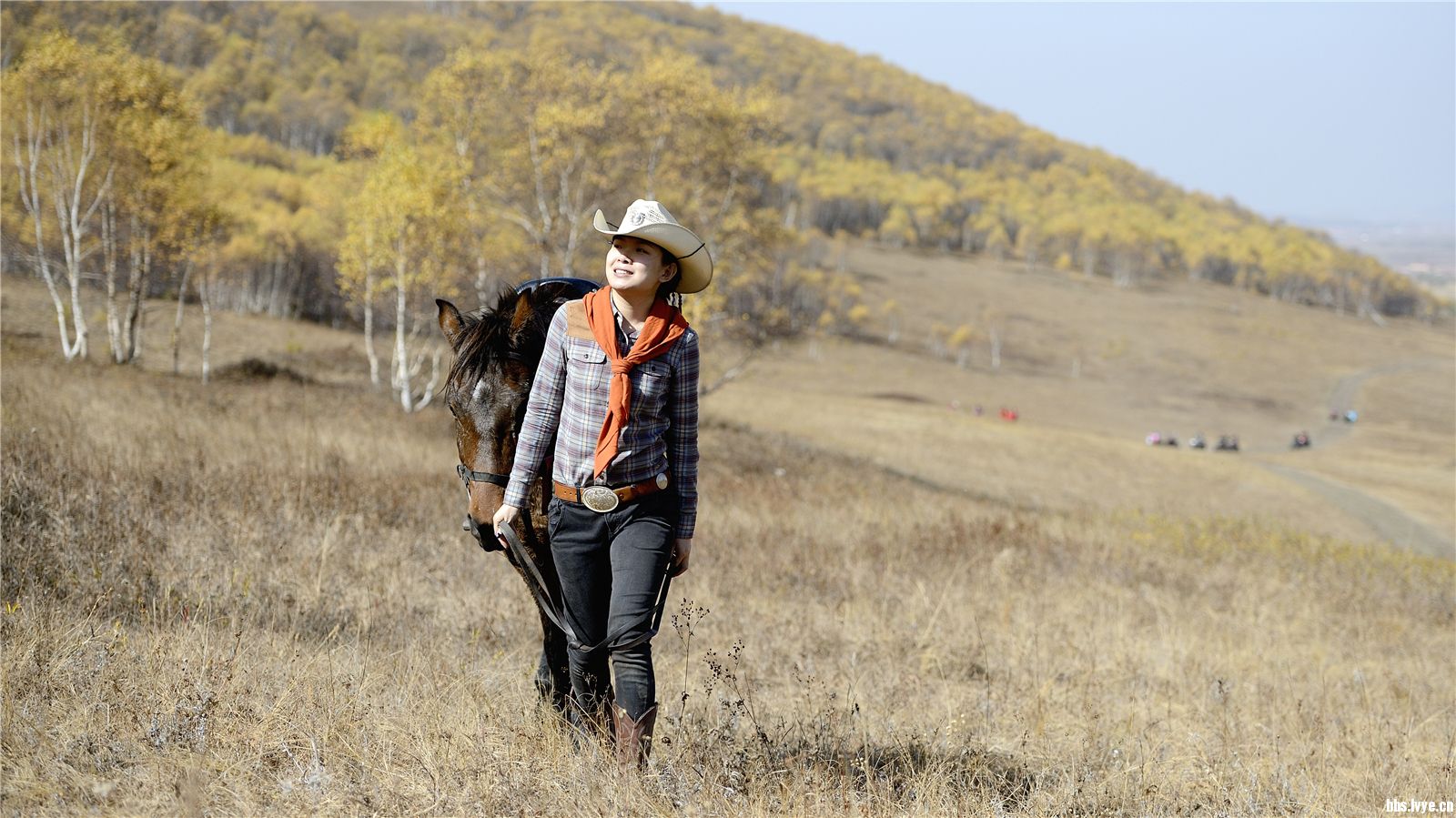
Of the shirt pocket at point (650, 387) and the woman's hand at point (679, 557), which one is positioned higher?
the shirt pocket at point (650, 387)

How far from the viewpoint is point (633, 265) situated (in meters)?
3.43

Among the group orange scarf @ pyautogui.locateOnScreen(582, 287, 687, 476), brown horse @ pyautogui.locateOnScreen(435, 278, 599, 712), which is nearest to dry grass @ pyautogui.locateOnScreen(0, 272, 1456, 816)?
brown horse @ pyautogui.locateOnScreen(435, 278, 599, 712)

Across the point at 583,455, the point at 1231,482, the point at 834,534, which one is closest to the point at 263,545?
the point at 583,455

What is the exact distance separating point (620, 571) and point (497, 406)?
35.6 inches

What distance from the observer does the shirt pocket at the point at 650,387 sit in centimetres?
337

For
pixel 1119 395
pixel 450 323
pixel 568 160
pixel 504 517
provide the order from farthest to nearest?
1. pixel 1119 395
2. pixel 568 160
3. pixel 450 323
4. pixel 504 517

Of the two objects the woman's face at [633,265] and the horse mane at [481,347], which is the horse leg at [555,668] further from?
the woman's face at [633,265]

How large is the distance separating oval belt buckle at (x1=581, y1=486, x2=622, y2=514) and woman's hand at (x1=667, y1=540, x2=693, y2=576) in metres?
0.37

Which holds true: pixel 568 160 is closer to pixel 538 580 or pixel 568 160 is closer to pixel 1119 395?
pixel 538 580

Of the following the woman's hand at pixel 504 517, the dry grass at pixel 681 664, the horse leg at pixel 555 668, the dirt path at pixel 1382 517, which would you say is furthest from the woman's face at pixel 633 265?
the dirt path at pixel 1382 517

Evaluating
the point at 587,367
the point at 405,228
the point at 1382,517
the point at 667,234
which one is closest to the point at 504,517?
the point at 587,367

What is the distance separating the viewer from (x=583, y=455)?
11.2 feet

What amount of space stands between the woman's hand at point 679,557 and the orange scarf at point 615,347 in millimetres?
494

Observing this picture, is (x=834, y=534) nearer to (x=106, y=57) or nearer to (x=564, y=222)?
(x=564, y=222)
